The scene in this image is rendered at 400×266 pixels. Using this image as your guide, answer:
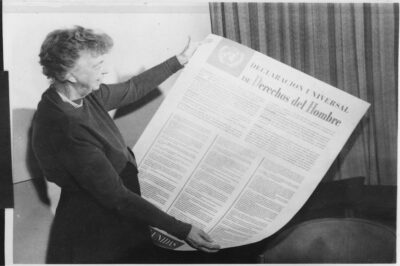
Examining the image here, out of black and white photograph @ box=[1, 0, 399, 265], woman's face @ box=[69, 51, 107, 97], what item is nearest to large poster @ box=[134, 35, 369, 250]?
black and white photograph @ box=[1, 0, 399, 265]

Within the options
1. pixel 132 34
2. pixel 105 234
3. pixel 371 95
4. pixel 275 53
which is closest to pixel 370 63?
pixel 371 95

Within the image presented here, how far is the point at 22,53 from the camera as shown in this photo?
2.73 feet

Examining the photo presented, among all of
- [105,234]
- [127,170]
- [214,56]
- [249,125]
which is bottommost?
[105,234]

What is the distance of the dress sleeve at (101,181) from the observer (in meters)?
0.80

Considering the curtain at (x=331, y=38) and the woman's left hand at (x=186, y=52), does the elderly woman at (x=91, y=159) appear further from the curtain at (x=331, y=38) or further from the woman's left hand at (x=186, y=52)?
the curtain at (x=331, y=38)

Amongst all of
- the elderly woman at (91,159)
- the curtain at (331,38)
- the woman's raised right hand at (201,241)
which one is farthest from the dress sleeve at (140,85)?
the woman's raised right hand at (201,241)

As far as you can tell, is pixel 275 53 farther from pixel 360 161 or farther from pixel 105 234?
Result: pixel 105 234

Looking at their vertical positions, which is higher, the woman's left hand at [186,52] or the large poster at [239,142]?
the woman's left hand at [186,52]

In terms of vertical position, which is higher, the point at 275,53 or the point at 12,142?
the point at 275,53

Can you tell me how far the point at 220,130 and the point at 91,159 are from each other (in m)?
0.24

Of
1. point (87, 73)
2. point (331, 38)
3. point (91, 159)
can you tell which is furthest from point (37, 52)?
point (331, 38)

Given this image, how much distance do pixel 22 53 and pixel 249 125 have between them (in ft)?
1.42

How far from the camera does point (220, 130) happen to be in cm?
84

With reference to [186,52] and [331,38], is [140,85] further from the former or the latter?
[331,38]
